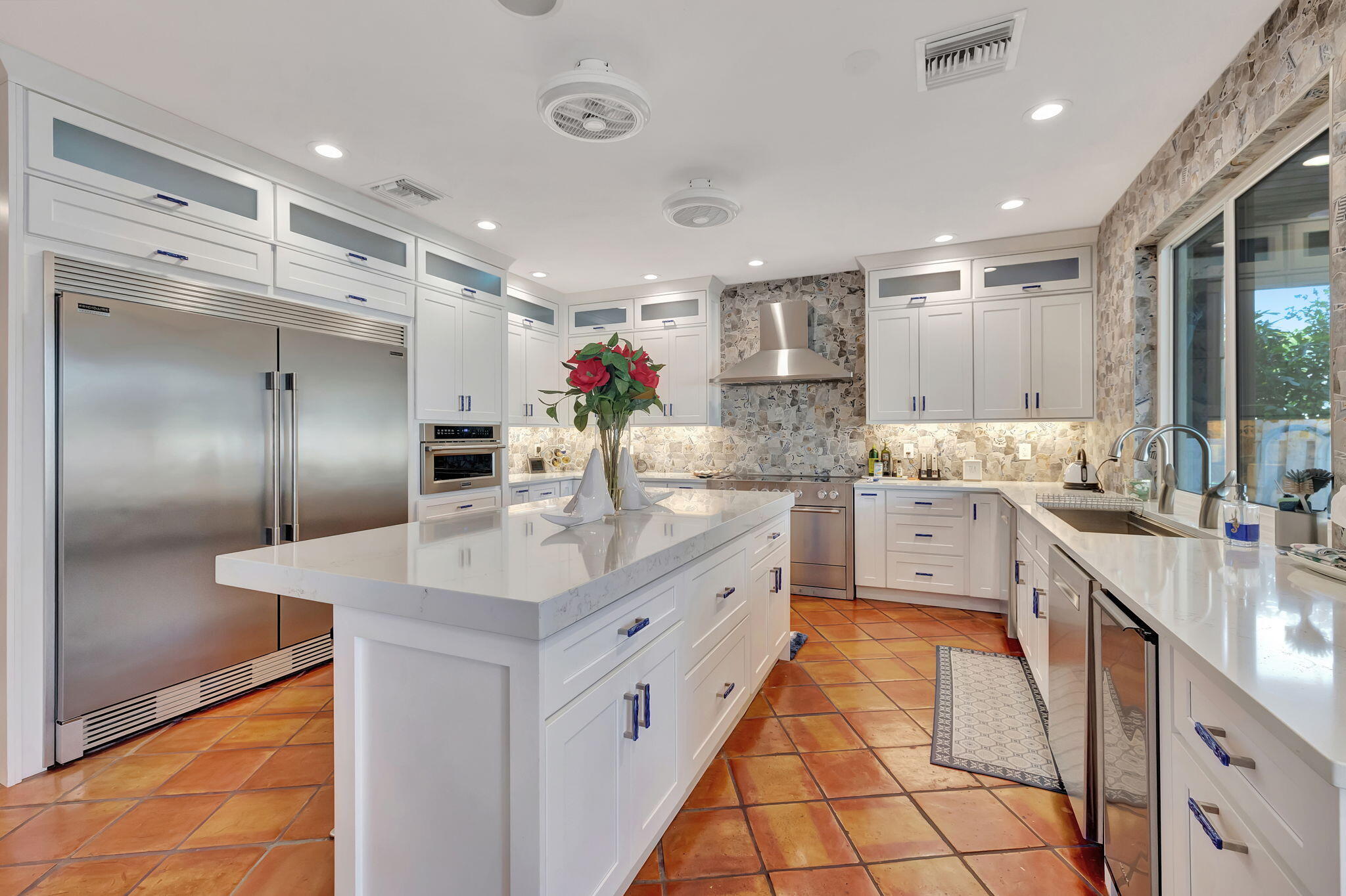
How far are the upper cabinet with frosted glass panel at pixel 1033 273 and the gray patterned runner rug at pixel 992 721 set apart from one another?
2.54 m

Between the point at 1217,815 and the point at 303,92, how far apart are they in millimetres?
3408

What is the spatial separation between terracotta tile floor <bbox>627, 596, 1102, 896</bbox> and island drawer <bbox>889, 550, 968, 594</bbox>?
150cm

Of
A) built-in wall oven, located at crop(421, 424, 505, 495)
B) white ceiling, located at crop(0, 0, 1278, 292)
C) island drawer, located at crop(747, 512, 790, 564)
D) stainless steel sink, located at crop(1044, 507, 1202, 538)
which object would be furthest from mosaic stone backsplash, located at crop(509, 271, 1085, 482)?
island drawer, located at crop(747, 512, 790, 564)


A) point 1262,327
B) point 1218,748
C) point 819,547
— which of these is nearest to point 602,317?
point 819,547

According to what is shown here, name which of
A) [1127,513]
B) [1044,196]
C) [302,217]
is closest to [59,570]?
[302,217]

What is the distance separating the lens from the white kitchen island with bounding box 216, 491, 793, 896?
109 centimetres

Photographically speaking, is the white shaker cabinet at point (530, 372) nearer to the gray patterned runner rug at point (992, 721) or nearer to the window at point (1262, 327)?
the gray patterned runner rug at point (992, 721)

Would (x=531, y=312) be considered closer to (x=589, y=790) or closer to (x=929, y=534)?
(x=929, y=534)

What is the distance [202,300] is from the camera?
8.39ft

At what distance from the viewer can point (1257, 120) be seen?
1981mm

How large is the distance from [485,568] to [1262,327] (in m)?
2.88

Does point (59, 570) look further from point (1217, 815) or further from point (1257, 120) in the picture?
point (1257, 120)

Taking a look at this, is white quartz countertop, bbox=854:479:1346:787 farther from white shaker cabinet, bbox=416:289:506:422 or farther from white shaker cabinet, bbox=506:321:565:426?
white shaker cabinet, bbox=506:321:565:426

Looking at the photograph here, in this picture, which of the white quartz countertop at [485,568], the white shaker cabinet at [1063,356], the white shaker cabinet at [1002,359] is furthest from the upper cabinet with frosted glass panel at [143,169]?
the white shaker cabinet at [1063,356]
